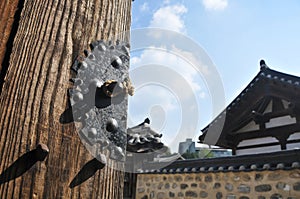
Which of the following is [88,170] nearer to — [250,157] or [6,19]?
[6,19]

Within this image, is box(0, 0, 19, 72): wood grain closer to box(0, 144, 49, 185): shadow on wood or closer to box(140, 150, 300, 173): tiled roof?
box(0, 144, 49, 185): shadow on wood

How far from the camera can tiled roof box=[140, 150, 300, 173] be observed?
3689 millimetres

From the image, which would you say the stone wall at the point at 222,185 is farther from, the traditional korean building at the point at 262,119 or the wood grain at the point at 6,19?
the wood grain at the point at 6,19

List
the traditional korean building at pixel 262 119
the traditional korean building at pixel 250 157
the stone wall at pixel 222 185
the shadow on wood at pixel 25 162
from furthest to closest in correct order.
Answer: the traditional korean building at pixel 262 119, the traditional korean building at pixel 250 157, the stone wall at pixel 222 185, the shadow on wood at pixel 25 162

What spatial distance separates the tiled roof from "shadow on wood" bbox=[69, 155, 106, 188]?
3614 mm

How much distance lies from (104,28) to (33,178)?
0.41 metres

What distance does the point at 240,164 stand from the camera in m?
4.23

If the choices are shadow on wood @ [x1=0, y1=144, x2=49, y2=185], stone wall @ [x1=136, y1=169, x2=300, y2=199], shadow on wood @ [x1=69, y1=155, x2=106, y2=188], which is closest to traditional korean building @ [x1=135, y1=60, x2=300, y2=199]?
stone wall @ [x1=136, y1=169, x2=300, y2=199]

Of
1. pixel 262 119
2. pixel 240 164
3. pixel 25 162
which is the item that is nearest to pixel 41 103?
pixel 25 162

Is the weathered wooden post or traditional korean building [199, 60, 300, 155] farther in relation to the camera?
traditional korean building [199, 60, 300, 155]

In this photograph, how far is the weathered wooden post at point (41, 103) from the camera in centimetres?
47

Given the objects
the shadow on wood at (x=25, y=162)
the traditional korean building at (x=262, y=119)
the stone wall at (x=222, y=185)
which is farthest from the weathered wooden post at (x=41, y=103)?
the traditional korean building at (x=262, y=119)

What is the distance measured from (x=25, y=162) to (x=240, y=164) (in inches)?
167

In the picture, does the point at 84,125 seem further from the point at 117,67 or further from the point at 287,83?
the point at 287,83
